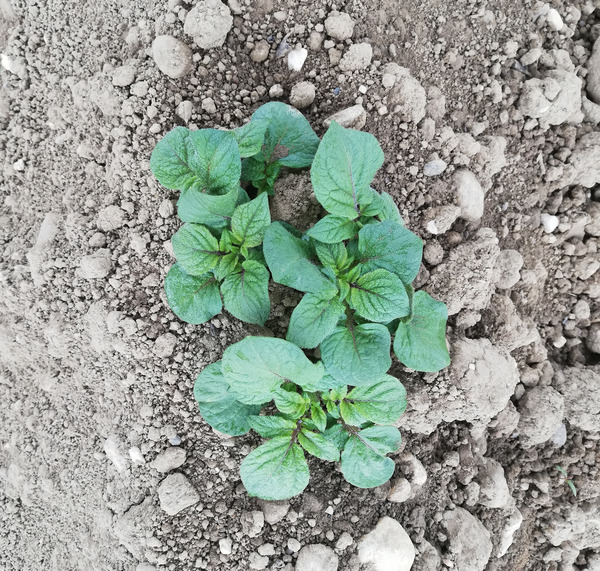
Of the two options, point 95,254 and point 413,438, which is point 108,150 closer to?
point 95,254

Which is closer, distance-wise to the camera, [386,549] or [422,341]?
[422,341]

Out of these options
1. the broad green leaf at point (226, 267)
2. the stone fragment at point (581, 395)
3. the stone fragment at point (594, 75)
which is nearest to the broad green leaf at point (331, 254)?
the broad green leaf at point (226, 267)

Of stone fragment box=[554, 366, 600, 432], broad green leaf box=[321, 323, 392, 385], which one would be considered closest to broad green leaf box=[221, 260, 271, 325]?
broad green leaf box=[321, 323, 392, 385]

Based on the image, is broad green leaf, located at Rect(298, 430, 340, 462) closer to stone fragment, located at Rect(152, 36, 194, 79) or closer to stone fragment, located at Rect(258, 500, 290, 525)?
stone fragment, located at Rect(258, 500, 290, 525)

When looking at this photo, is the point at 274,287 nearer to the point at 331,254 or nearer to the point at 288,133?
the point at 331,254

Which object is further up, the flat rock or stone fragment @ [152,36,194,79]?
stone fragment @ [152,36,194,79]

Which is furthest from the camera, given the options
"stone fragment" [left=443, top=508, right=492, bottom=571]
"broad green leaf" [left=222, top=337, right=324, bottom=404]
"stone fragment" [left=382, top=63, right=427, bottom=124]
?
"stone fragment" [left=443, top=508, right=492, bottom=571]

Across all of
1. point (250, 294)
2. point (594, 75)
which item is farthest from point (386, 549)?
point (594, 75)
